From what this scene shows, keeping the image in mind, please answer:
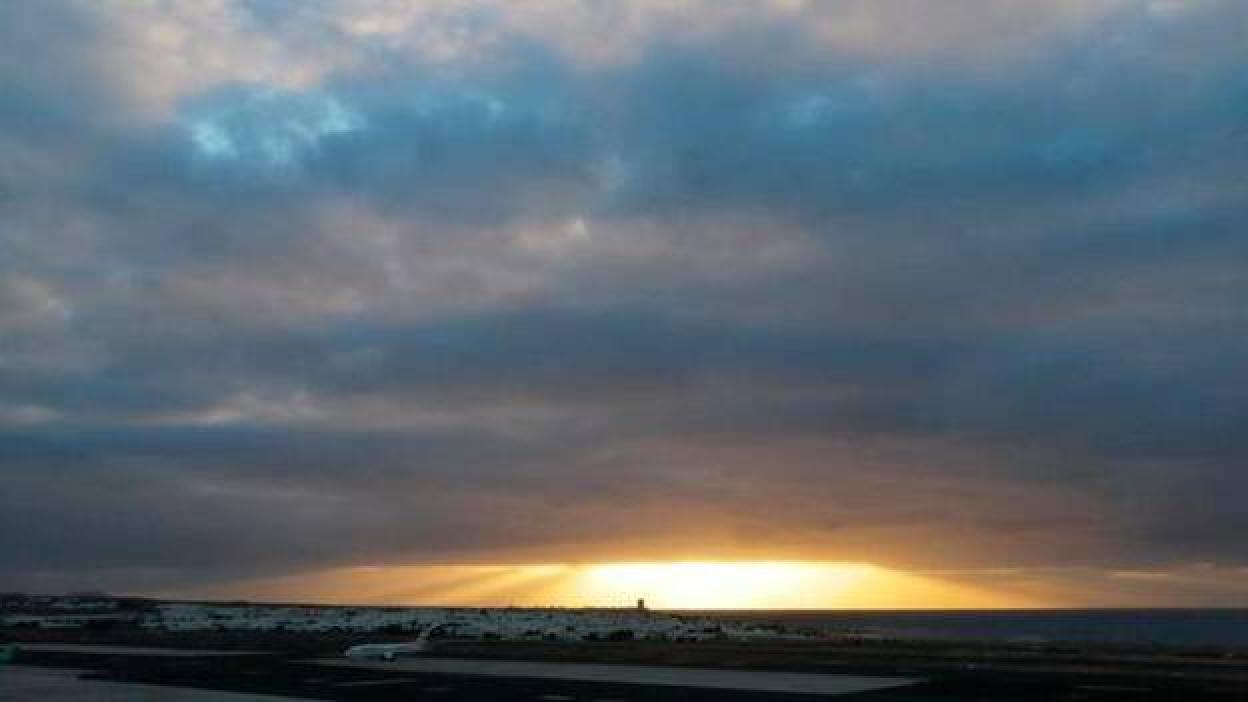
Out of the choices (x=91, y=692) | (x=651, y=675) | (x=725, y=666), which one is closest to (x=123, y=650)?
(x=91, y=692)

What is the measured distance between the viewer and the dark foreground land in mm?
48000

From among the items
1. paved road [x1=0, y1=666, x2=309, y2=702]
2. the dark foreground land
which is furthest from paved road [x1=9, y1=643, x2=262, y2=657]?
paved road [x1=0, y1=666, x2=309, y2=702]

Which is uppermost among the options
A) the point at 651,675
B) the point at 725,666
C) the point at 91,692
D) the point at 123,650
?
the point at 123,650

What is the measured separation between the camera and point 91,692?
5578 centimetres

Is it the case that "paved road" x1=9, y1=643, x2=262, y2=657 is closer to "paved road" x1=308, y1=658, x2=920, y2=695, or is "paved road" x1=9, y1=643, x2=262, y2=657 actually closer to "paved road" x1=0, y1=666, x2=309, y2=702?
"paved road" x1=308, y1=658, x2=920, y2=695

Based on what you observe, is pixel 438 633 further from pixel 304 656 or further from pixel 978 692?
pixel 978 692

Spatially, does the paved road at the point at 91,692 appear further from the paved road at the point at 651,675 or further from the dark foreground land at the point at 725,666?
the paved road at the point at 651,675

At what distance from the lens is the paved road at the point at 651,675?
53.2 metres

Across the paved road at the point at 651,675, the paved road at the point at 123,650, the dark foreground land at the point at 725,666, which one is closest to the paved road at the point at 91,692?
the dark foreground land at the point at 725,666

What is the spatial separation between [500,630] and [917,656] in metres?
66.2

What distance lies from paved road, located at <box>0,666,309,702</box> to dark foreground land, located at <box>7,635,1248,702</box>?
1768mm

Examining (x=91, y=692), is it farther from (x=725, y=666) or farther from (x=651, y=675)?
(x=725, y=666)

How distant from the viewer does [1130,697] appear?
146ft

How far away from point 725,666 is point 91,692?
30691mm
